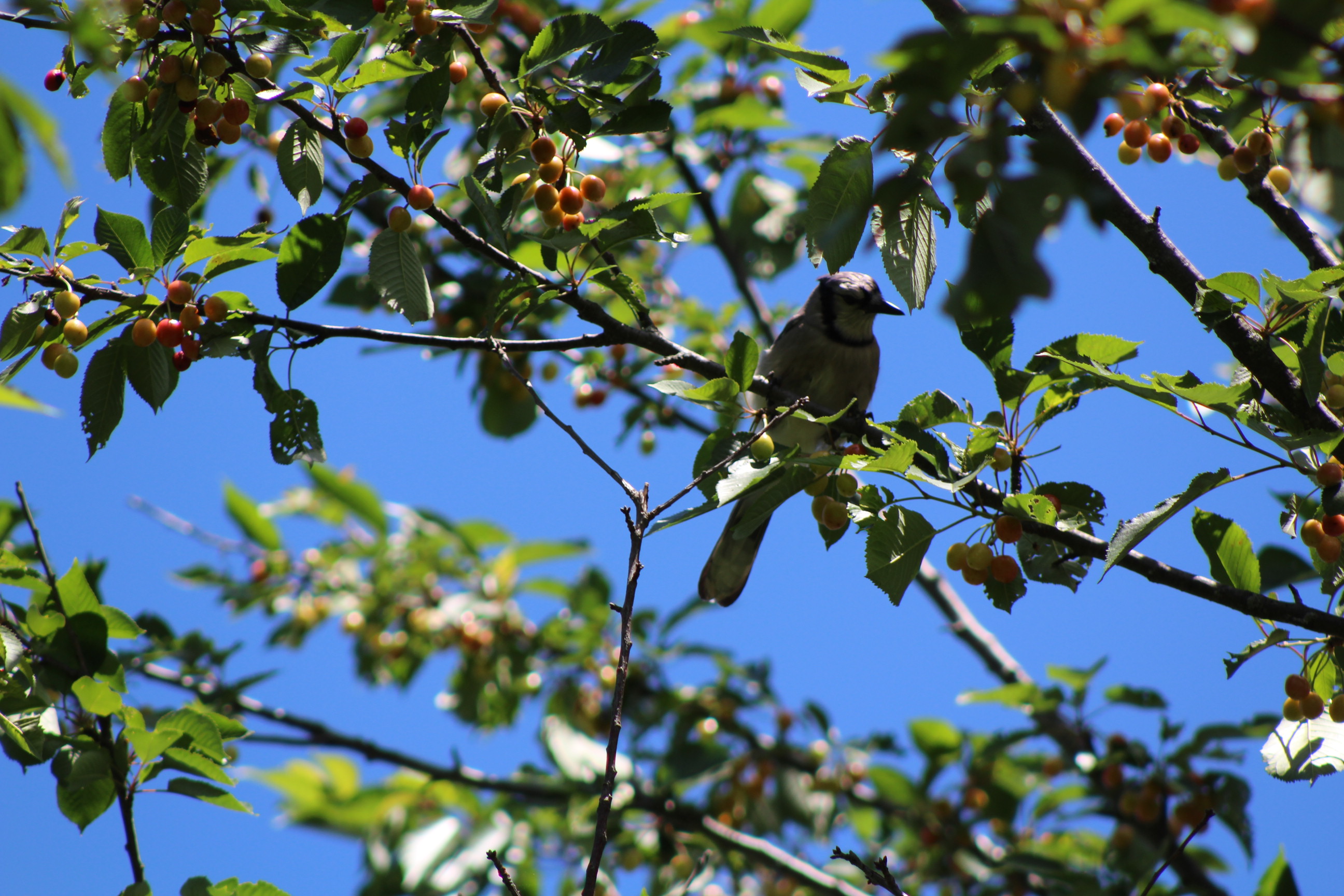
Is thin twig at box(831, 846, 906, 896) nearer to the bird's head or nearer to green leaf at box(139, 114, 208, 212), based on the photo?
green leaf at box(139, 114, 208, 212)

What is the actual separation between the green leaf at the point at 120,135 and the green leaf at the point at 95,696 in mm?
1090

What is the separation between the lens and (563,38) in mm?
2232

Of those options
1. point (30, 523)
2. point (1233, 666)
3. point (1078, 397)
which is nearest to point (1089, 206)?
point (1078, 397)

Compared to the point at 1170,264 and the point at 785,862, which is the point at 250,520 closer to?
the point at 785,862

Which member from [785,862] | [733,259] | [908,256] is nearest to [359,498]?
[733,259]

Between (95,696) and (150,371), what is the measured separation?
68 cm

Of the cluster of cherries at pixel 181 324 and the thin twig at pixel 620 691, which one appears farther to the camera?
the cluster of cherries at pixel 181 324

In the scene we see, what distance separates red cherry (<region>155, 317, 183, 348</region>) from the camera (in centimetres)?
214

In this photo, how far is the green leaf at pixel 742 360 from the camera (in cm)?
219

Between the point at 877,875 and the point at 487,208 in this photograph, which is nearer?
the point at 877,875

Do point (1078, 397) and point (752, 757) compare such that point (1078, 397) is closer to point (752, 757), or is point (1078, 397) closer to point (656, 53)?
point (656, 53)

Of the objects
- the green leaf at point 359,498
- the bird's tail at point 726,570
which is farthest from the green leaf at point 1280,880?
the green leaf at point 359,498

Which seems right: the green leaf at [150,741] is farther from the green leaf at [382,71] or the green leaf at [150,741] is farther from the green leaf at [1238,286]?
the green leaf at [1238,286]

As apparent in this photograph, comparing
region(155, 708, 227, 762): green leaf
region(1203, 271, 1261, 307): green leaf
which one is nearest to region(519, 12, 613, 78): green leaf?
region(1203, 271, 1261, 307): green leaf
